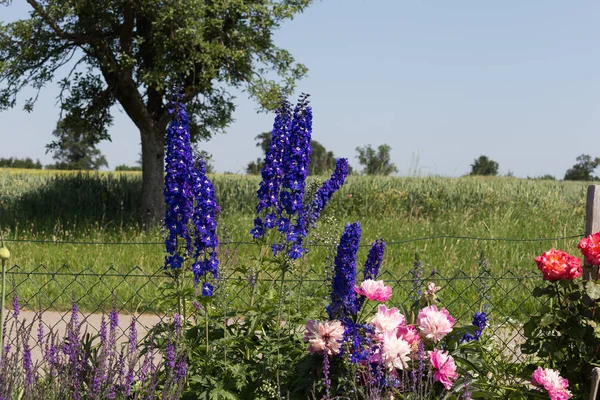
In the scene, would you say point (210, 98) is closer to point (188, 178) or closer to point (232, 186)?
point (232, 186)

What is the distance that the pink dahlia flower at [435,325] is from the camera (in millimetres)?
3203

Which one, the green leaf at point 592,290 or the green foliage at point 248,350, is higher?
the green leaf at point 592,290

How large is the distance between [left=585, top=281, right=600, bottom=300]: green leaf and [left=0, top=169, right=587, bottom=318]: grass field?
4.65m

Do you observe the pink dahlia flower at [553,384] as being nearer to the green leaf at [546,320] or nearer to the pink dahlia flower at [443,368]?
the green leaf at [546,320]

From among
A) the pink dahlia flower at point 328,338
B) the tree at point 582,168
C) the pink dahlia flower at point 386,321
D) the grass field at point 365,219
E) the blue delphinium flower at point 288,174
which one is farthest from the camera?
the tree at point 582,168

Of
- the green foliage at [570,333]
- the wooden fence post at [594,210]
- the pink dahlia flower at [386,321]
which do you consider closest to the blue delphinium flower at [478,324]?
the green foliage at [570,333]

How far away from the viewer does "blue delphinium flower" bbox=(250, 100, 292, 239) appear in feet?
11.5

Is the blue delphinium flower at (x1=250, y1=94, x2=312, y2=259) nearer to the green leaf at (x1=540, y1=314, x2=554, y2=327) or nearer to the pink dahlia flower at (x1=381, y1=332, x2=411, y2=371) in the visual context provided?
the pink dahlia flower at (x1=381, y1=332, x2=411, y2=371)

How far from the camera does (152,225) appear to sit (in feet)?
44.0

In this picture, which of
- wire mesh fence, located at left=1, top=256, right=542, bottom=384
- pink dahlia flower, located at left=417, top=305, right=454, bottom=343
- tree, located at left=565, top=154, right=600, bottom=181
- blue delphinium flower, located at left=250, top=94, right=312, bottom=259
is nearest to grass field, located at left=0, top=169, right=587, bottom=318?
wire mesh fence, located at left=1, top=256, right=542, bottom=384

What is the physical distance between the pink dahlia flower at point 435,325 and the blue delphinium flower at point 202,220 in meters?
1.14

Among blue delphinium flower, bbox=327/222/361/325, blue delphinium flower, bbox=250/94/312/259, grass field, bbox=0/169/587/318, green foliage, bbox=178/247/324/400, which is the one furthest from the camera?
grass field, bbox=0/169/587/318

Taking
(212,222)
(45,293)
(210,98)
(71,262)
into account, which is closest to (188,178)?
(212,222)

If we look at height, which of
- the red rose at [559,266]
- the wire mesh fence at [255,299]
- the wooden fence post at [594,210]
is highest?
the wooden fence post at [594,210]
